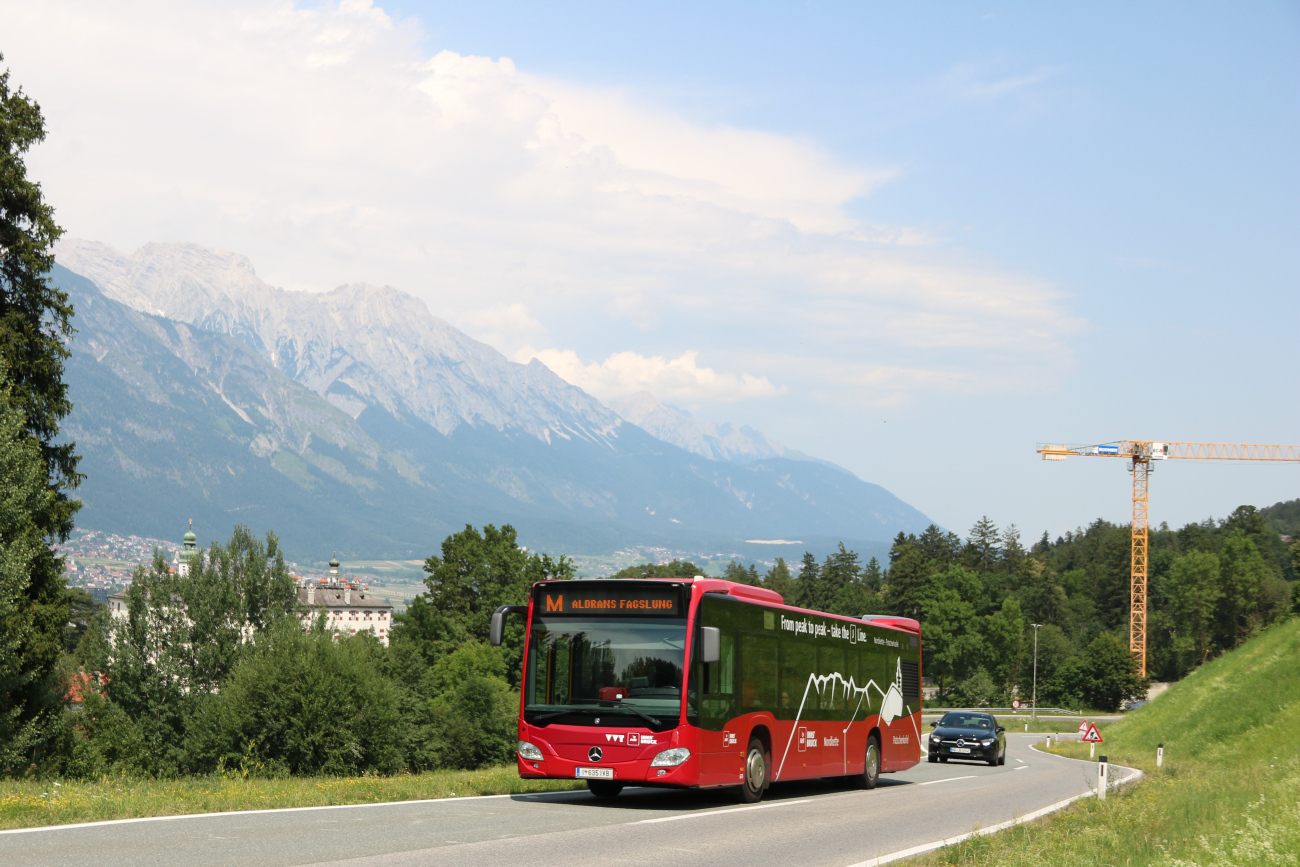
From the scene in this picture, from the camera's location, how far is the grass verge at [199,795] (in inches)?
490

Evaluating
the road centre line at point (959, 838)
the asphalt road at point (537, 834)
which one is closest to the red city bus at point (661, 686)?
the asphalt road at point (537, 834)

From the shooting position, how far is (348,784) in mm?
17297

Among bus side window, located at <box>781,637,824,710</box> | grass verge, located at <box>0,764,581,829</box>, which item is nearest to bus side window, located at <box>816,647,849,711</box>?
bus side window, located at <box>781,637,824,710</box>

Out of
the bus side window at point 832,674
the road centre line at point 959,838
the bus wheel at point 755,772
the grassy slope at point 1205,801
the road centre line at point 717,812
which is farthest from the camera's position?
the bus side window at point 832,674

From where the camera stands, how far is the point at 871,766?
2347cm

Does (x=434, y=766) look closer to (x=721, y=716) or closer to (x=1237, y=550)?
(x=721, y=716)

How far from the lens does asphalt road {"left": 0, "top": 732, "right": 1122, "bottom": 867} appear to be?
10.5 m

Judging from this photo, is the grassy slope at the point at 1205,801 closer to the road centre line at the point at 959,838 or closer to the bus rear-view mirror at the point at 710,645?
the road centre line at the point at 959,838

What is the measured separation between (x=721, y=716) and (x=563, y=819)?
3.36 meters

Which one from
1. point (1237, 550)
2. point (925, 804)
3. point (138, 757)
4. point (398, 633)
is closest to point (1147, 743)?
point (925, 804)

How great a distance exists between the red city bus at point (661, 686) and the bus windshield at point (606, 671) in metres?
0.01

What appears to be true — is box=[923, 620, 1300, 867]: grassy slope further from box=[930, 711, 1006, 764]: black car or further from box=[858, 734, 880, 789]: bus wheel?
box=[858, 734, 880, 789]: bus wheel

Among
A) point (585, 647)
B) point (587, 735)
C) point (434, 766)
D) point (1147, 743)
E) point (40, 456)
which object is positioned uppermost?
point (40, 456)

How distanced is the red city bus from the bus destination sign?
20mm
